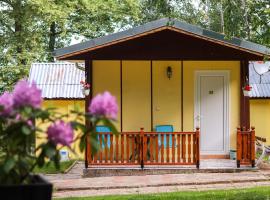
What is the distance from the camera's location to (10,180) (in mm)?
3141

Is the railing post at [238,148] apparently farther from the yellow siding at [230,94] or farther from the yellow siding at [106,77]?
the yellow siding at [106,77]

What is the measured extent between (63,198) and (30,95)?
5.70 metres

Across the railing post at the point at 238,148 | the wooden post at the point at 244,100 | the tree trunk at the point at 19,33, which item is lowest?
the railing post at the point at 238,148

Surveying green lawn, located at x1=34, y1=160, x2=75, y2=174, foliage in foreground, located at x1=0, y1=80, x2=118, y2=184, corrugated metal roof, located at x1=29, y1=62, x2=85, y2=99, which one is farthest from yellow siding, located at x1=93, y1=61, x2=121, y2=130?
foliage in foreground, located at x1=0, y1=80, x2=118, y2=184

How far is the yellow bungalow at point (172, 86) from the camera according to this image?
38.8 feet

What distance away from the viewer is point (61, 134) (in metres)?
2.99

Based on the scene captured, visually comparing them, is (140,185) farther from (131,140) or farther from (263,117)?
(263,117)

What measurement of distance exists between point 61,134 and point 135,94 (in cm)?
975

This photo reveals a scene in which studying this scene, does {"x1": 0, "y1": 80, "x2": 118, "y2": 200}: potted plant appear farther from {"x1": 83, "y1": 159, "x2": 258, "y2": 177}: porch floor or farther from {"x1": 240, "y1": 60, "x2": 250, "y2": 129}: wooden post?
{"x1": 240, "y1": 60, "x2": 250, "y2": 129}: wooden post

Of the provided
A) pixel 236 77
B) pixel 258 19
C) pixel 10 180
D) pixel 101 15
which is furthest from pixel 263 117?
pixel 10 180

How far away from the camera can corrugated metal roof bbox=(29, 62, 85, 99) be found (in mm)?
17763

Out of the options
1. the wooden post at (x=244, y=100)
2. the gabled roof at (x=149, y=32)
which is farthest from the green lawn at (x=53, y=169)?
the wooden post at (x=244, y=100)

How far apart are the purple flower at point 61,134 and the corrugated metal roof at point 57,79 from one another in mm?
14510

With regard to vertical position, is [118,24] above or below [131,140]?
above
